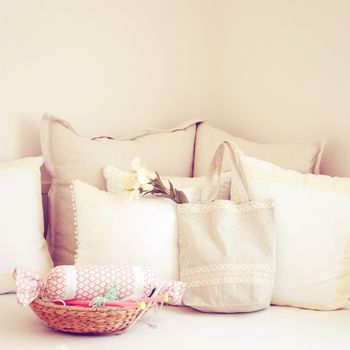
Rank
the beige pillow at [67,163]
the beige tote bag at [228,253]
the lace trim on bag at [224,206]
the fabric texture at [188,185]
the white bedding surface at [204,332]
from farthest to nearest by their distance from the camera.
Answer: the beige pillow at [67,163], the fabric texture at [188,185], the lace trim on bag at [224,206], the beige tote bag at [228,253], the white bedding surface at [204,332]

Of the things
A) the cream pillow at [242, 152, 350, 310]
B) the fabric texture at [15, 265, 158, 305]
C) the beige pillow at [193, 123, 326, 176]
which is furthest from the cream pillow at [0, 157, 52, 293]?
the cream pillow at [242, 152, 350, 310]

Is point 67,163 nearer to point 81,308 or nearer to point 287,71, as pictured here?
point 81,308

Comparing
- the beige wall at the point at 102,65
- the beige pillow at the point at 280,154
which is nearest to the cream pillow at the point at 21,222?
the beige wall at the point at 102,65

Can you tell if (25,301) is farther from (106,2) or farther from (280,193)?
(106,2)

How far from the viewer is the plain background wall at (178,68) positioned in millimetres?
2189

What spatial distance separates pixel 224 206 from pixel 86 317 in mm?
540

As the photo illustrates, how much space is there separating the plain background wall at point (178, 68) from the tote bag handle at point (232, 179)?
43cm

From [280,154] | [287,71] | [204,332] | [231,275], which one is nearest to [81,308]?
[204,332]

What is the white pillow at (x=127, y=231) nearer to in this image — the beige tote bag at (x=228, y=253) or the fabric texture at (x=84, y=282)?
the beige tote bag at (x=228, y=253)

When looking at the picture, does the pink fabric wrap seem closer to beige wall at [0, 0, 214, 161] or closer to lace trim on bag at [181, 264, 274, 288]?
lace trim on bag at [181, 264, 274, 288]

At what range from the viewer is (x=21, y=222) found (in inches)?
77.8

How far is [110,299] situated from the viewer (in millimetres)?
1634

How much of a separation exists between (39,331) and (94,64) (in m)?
1.05

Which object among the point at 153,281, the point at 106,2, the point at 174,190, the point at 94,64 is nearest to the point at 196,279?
the point at 153,281
